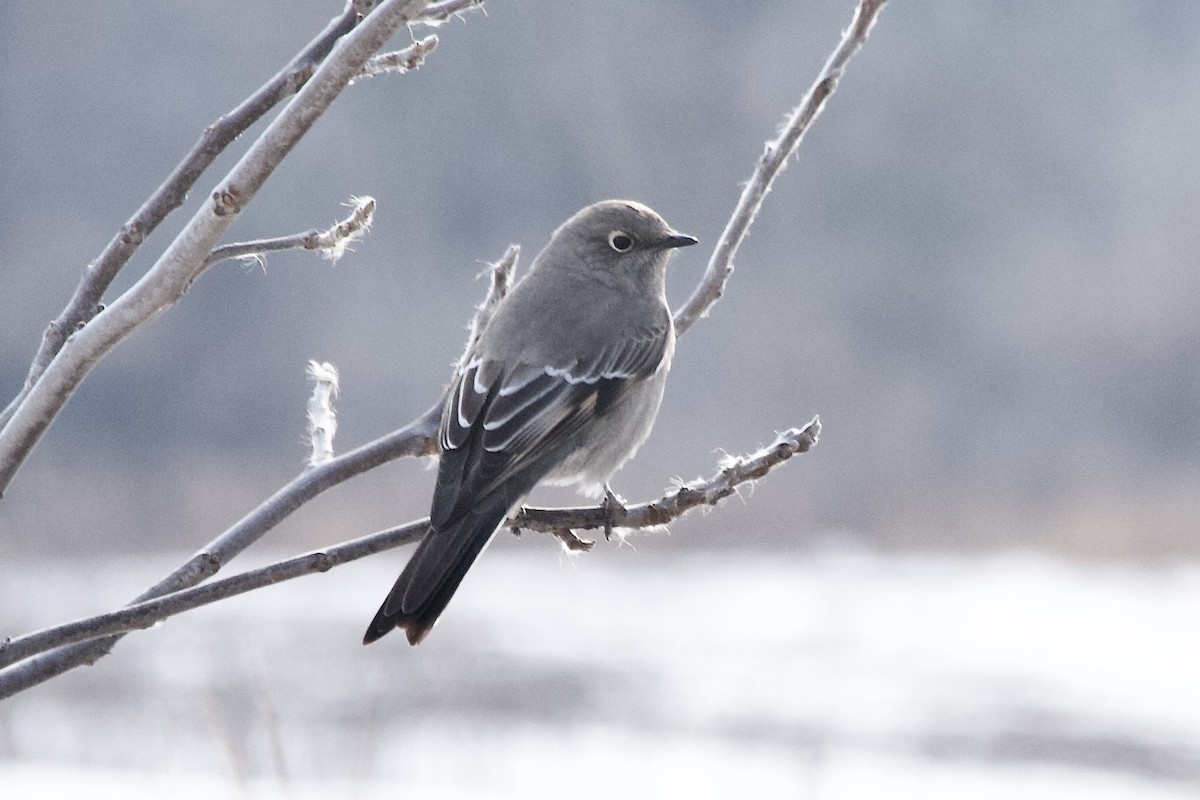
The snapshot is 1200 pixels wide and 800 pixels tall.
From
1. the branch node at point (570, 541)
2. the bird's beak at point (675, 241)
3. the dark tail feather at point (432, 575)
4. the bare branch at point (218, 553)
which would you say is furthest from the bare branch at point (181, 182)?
the bird's beak at point (675, 241)

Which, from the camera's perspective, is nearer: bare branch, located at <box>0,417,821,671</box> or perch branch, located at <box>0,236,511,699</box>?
bare branch, located at <box>0,417,821,671</box>

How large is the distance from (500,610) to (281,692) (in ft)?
10.3

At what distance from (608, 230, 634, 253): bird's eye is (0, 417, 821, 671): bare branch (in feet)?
4.62

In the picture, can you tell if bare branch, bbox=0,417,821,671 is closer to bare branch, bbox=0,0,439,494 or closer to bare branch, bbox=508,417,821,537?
bare branch, bbox=508,417,821,537

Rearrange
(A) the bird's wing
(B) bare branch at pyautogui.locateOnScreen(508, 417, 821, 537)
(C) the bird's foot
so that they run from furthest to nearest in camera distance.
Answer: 1. (A) the bird's wing
2. (C) the bird's foot
3. (B) bare branch at pyautogui.locateOnScreen(508, 417, 821, 537)

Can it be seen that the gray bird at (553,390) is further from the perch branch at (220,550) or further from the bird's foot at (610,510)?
the perch branch at (220,550)

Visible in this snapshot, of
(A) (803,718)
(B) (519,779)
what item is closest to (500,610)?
(A) (803,718)

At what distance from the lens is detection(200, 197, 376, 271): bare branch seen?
1921 mm

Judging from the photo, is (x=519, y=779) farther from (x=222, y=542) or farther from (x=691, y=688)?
(x=222, y=542)

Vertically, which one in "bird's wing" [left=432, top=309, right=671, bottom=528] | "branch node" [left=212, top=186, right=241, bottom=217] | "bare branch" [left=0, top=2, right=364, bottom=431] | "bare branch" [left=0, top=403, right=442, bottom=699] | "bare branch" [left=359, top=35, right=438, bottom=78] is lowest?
"bare branch" [left=0, top=403, right=442, bottom=699]

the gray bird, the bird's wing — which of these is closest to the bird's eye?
the gray bird

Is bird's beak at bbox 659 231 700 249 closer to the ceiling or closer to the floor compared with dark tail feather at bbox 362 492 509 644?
closer to the ceiling

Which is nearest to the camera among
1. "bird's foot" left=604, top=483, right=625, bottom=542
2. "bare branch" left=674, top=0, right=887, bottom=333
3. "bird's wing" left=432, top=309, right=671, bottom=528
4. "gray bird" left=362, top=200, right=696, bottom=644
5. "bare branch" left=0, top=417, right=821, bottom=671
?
"bare branch" left=0, top=417, right=821, bottom=671

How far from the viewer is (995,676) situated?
10.0 metres
